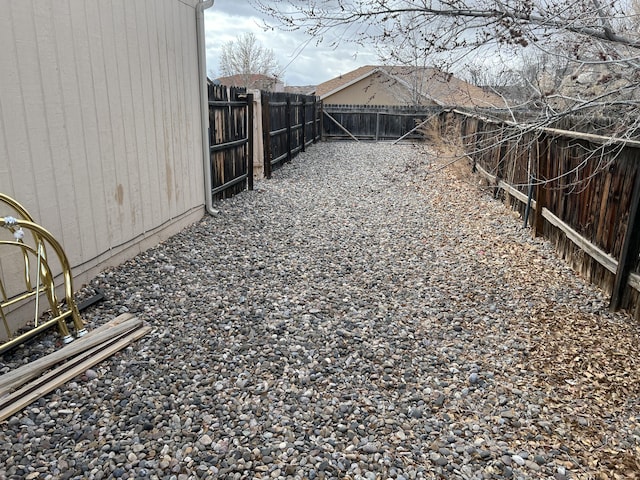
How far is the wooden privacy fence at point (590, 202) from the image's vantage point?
3633 mm

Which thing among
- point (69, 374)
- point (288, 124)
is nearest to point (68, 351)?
point (69, 374)

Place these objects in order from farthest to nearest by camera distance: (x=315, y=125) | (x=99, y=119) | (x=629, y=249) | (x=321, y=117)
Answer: (x=321, y=117)
(x=315, y=125)
(x=99, y=119)
(x=629, y=249)

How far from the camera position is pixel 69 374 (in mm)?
2684

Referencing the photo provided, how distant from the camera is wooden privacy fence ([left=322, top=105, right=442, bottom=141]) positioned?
20.1m

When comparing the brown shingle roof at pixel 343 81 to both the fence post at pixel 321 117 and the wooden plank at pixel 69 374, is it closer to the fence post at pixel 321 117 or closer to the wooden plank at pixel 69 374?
the fence post at pixel 321 117

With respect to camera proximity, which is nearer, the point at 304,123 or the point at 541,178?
the point at 541,178

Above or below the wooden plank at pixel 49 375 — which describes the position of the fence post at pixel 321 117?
above

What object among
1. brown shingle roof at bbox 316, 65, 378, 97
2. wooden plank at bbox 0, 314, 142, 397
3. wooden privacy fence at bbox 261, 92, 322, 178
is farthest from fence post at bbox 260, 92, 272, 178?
brown shingle roof at bbox 316, 65, 378, 97

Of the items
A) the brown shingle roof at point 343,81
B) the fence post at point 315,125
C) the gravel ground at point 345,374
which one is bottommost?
the gravel ground at point 345,374

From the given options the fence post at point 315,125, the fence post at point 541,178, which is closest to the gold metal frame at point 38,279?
the fence post at point 541,178

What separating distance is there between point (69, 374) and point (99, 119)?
7.41 feet

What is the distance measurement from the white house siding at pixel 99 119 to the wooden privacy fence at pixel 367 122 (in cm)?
1456

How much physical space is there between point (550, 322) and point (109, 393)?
312cm

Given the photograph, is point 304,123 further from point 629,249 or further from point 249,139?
point 629,249
